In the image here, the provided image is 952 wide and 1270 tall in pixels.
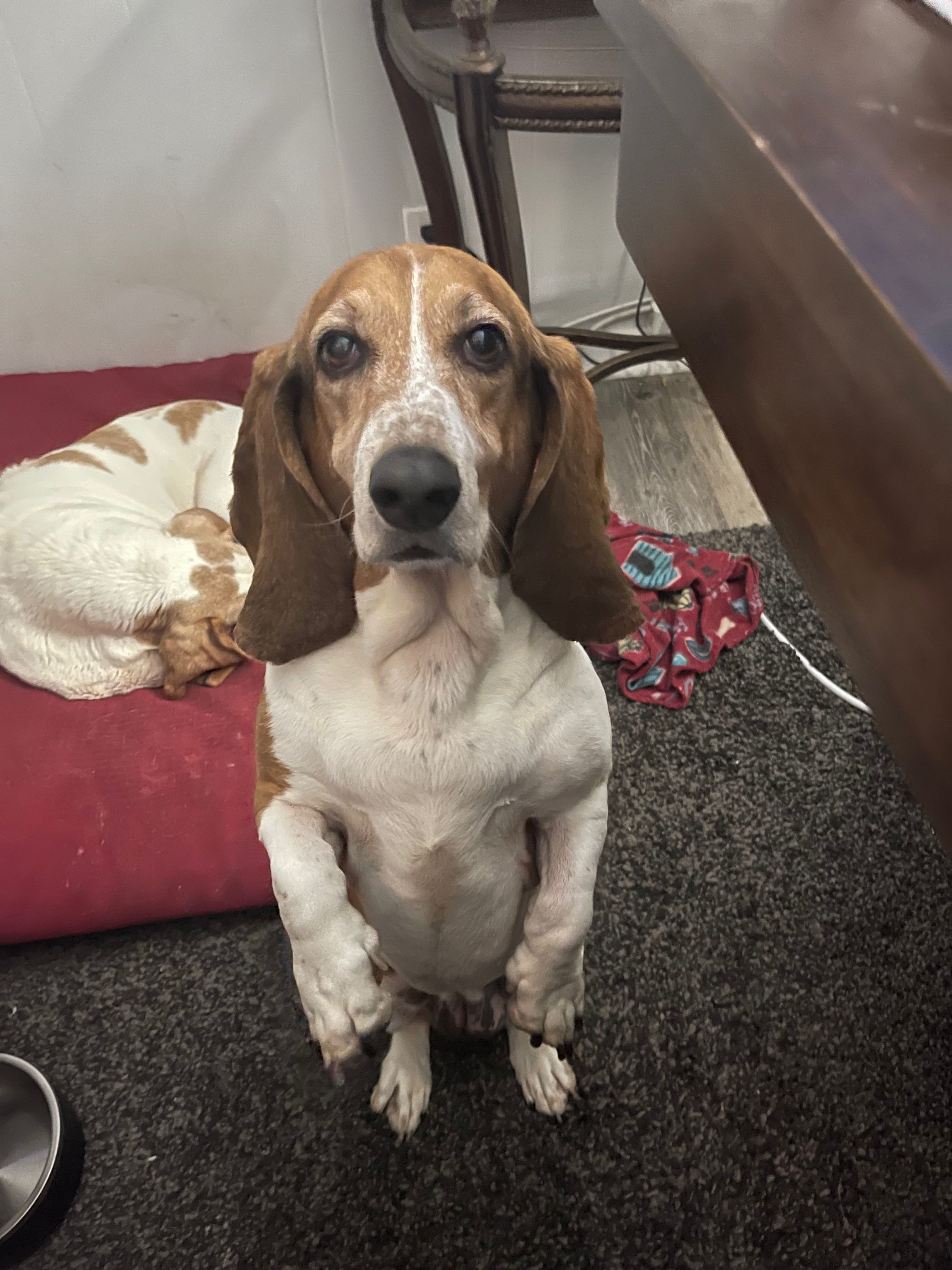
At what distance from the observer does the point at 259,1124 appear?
153 cm

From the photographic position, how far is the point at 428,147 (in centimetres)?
230

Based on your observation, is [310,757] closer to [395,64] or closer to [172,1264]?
[172,1264]

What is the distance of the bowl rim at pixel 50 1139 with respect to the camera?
130 centimetres

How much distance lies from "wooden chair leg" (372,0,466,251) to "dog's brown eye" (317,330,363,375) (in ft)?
4.26

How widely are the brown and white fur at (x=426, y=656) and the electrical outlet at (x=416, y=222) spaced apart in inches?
72.4

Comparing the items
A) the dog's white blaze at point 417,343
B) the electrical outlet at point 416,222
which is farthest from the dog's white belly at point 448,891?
the electrical outlet at point 416,222

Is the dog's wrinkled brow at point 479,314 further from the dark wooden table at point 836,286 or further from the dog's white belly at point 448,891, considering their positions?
the dog's white belly at point 448,891

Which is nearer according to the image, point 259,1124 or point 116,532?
point 259,1124

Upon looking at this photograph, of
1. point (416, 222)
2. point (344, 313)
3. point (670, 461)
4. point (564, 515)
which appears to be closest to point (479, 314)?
point (344, 313)

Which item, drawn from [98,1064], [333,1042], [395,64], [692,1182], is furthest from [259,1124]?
[395,64]

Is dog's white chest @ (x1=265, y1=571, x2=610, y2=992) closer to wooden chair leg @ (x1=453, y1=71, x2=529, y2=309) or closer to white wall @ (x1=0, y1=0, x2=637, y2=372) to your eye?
wooden chair leg @ (x1=453, y1=71, x2=529, y2=309)

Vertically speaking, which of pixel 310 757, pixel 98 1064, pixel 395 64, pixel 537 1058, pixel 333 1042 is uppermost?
pixel 395 64

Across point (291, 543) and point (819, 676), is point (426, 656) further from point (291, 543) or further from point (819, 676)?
point (819, 676)

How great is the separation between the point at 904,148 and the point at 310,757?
2.92 feet
